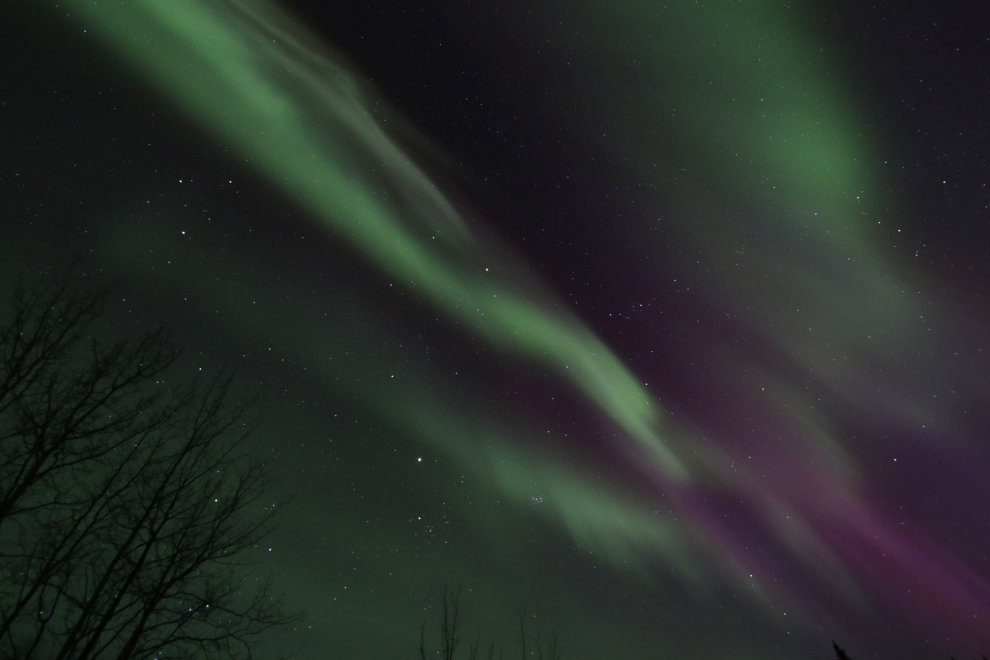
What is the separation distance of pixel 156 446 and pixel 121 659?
8.50 feet

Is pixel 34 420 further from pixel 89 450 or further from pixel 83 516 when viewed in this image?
pixel 83 516

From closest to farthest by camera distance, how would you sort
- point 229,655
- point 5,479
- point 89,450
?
1. point 5,479
2. point 89,450
3. point 229,655

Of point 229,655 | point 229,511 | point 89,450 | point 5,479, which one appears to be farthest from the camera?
point 229,511

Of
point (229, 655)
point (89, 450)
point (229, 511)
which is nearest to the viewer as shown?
point (89, 450)

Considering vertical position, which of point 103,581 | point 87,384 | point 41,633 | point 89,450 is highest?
point 87,384

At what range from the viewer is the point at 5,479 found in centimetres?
586

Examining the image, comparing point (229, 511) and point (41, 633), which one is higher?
point (229, 511)

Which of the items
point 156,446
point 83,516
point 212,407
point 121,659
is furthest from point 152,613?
point 212,407

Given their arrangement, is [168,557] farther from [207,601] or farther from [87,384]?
[87,384]

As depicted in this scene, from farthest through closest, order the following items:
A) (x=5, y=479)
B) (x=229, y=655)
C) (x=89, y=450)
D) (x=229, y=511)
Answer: (x=229, y=511) → (x=229, y=655) → (x=89, y=450) → (x=5, y=479)

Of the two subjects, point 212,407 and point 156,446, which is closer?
point 156,446

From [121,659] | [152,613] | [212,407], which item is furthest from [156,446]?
[121,659]

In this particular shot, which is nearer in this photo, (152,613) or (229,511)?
(152,613)

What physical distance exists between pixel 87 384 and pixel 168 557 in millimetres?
2618
